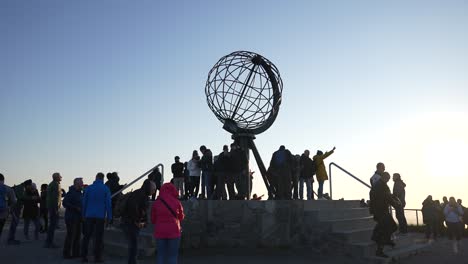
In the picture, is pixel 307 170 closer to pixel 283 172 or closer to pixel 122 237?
pixel 283 172

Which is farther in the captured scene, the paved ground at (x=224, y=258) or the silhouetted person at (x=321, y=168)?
the silhouetted person at (x=321, y=168)

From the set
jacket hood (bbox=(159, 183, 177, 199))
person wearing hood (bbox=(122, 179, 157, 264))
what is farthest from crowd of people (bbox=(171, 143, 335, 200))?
jacket hood (bbox=(159, 183, 177, 199))

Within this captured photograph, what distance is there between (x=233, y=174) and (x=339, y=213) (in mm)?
2941

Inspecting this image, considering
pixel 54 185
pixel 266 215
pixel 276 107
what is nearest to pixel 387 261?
pixel 266 215

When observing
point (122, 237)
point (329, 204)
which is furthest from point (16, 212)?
point (329, 204)

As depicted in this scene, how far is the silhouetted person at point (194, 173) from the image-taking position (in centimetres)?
1262

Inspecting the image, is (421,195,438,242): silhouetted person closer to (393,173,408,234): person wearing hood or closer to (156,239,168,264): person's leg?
(393,173,408,234): person wearing hood

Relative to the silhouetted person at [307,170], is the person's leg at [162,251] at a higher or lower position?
lower

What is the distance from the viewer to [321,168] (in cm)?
1308

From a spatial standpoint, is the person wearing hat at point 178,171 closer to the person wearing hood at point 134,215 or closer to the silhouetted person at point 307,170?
the silhouetted person at point 307,170

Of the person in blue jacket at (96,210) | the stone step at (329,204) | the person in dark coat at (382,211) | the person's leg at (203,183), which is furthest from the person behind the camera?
the person's leg at (203,183)

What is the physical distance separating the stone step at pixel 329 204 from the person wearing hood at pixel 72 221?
17.5 ft

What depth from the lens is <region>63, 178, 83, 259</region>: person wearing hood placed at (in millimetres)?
9289

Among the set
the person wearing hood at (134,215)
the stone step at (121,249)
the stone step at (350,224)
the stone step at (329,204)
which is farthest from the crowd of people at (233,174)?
the person wearing hood at (134,215)
